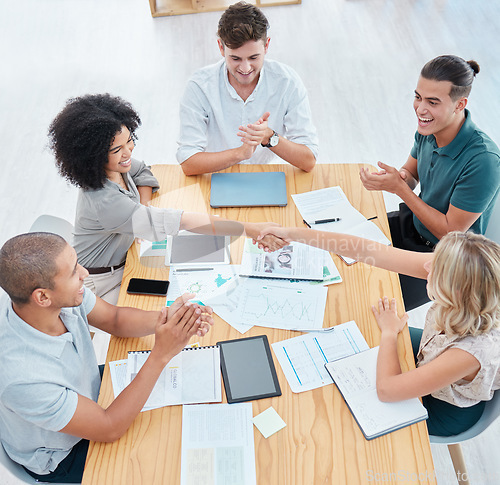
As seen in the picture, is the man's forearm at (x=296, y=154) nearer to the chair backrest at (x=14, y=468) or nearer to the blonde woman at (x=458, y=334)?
the blonde woman at (x=458, y=334)

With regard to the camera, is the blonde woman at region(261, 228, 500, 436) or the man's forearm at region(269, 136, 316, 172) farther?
the man's forearm at region(269, 136, 316, 172)

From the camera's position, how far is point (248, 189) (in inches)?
80.3

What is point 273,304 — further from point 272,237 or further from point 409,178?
point 409,178

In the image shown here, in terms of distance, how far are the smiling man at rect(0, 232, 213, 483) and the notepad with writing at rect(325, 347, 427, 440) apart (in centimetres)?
42

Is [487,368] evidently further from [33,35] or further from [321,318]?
[33,35]

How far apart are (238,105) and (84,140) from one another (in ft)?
2.67

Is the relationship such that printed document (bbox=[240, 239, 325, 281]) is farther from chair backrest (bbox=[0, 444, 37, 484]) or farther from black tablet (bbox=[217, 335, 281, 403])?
chair backrest (bbox=[0, 444, 37, 484])

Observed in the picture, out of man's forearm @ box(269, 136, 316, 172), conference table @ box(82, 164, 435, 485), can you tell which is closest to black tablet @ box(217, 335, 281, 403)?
conference table @ box(82, 164, 435, 485)

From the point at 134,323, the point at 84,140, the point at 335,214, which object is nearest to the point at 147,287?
the point at 134,323

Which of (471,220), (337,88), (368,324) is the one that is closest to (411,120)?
(337,88)

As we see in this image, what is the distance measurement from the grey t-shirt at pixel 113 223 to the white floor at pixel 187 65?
4.36 feet

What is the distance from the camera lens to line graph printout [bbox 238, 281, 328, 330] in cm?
158

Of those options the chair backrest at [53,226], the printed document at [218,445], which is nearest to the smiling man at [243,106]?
the chair backrest at [53,226]

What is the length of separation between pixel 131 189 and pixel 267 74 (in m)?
0.83
